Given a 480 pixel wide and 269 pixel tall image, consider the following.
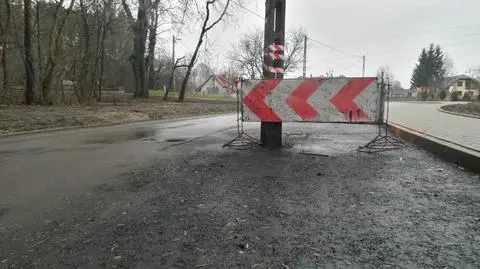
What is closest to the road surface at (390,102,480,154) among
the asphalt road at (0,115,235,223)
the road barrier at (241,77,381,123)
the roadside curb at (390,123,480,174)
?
the roadside curb at (390,123,480,174)

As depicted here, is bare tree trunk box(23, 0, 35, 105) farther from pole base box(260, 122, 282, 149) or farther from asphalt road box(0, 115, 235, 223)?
pole base box(260, 122, 282, 149)

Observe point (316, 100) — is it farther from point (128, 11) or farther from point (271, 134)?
point (128, 11)

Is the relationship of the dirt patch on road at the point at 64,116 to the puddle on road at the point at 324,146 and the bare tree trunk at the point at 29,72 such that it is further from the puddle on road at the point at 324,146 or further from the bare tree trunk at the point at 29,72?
the puddle on road at the point at 324,146

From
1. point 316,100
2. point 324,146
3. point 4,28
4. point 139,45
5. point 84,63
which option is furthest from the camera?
point 139,45

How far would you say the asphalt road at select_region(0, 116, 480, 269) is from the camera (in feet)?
9.70

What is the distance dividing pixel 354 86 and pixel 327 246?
5867mm

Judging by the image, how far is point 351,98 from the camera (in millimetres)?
8328

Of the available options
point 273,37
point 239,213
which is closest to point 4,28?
point 273,37

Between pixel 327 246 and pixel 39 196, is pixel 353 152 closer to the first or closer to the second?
pixel 327 246

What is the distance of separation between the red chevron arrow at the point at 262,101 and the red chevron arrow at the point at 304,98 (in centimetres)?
45

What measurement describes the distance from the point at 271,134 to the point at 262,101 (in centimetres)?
88

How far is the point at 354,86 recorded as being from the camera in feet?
27.4

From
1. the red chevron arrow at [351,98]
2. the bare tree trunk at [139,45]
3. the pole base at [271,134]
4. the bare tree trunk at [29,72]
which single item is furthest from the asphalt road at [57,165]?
the bare tree trunk at [139,45]

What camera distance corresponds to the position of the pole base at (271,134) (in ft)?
29.6
